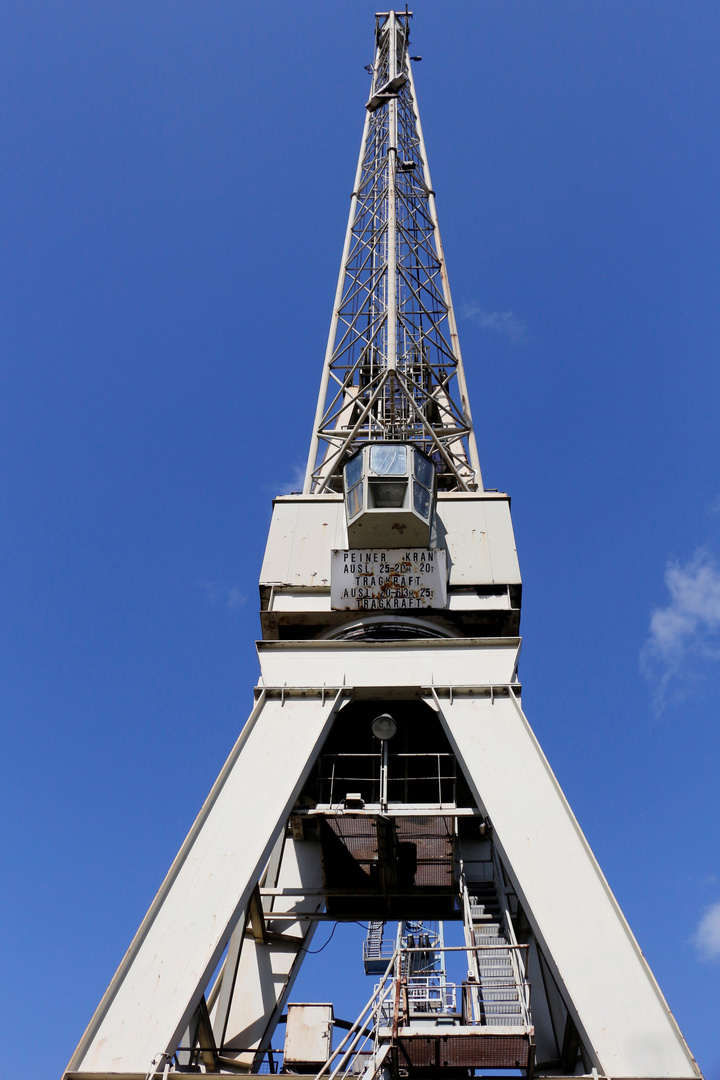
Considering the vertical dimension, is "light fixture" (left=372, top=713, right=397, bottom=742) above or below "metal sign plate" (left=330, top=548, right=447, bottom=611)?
below

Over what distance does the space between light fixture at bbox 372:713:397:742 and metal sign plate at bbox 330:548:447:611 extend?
198 centimetres

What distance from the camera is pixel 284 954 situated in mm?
15055

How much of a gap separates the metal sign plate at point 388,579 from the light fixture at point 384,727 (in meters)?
1.98

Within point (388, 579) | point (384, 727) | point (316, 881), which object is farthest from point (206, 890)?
point (388, 579)

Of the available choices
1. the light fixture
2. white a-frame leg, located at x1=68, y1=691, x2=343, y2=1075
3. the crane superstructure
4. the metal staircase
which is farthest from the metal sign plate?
the metal staircase

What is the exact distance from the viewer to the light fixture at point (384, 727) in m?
15.2

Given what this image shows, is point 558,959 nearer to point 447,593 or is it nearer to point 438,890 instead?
point 438,890

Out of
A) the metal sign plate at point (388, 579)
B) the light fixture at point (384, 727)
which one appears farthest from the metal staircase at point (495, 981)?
the metal sign plate at point (388, 579)

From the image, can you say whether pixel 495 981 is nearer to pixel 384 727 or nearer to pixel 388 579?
pixel 384 727

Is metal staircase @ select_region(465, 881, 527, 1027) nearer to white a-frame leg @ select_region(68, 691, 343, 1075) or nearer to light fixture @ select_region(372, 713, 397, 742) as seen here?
light fixture @ select_region(372, 713, 397, 742)

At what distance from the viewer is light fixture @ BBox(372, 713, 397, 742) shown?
1518 centimetres

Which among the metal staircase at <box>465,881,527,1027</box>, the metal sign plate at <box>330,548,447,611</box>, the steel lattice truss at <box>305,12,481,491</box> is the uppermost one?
the steel lattice truss at <box>305,12,481,491</box>

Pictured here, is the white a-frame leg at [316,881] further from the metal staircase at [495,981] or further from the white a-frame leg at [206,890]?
the metal staircase at [495,981]

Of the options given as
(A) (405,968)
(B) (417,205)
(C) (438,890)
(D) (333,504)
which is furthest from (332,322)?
(A) (405,968)
